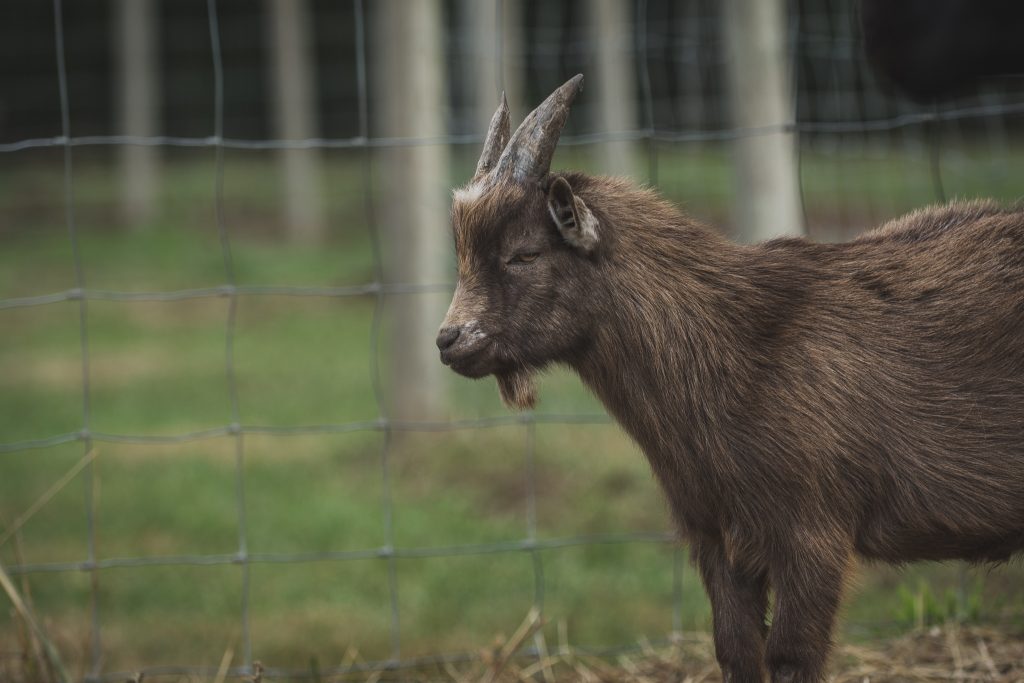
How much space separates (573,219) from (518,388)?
523 mm

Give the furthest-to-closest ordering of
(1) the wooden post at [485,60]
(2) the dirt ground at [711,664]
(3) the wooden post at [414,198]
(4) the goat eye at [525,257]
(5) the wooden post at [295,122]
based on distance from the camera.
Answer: (5) the wooden post at [295,122]
(1) the wooden post at [485,60]
(3) the wooden post at [414,198]
(2) the dirt ground at [711,664]
(4) the goat eye at [525,257]

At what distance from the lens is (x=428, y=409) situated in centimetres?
799

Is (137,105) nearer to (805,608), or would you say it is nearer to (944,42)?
(805,608)

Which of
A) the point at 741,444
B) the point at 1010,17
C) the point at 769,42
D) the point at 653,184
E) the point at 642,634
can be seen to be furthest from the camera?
the point at 769,42

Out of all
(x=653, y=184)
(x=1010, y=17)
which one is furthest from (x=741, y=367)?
(x=1010, y=17)

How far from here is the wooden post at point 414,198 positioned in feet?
25.0

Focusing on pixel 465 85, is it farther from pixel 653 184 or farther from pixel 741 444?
pixel 741 444

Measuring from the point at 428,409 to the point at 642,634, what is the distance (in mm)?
3142

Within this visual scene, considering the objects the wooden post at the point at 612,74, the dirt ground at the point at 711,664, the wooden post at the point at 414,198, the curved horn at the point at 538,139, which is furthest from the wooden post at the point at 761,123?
the wooden post at the point at 612,74

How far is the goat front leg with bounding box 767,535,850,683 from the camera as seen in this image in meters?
3.28

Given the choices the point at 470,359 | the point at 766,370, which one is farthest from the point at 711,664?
the point at 470,359

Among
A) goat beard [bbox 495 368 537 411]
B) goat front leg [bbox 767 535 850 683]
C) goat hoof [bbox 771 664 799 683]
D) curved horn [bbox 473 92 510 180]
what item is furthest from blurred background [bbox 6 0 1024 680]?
curved horn [bbox 473 92 510 180]

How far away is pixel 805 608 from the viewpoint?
3.29m

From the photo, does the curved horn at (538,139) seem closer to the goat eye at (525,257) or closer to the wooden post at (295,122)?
the goat eye at (525,257)
